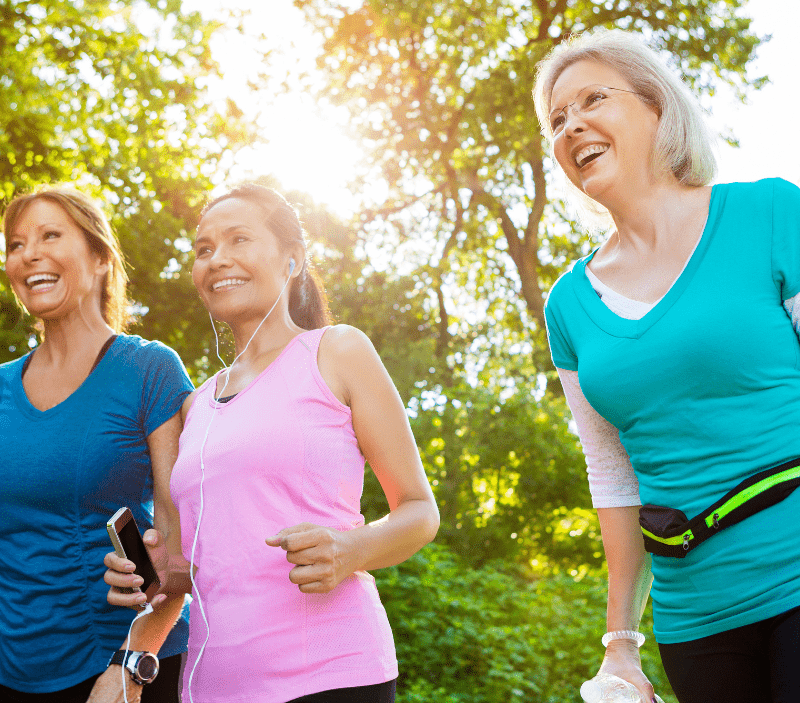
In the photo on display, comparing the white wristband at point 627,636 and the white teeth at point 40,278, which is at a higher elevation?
the white teeth at point 40,278

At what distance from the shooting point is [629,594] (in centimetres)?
197

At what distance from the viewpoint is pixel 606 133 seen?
200 cm

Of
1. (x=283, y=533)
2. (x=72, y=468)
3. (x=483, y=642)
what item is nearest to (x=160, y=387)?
(x=72, y=468)

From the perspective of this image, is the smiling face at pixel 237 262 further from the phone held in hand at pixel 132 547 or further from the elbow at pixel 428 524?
the elbow at pixel 428 524

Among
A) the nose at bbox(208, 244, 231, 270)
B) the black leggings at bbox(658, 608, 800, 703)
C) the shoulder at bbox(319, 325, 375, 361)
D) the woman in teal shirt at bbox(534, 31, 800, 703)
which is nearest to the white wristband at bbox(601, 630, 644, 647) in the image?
the woman in teal shirt at bbox(534, 31, 800, 703)

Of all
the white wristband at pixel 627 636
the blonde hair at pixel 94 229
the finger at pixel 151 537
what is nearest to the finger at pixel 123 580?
the finger at pixel 151 537

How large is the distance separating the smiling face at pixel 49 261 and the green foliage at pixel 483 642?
12.1ft

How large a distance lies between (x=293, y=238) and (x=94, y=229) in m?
0.68

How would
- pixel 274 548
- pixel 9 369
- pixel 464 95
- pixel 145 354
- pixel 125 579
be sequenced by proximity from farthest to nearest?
pixel 464 95 < pixel 9 369 < pixel 145 354 < pixel 125 579 < pixel 274 548

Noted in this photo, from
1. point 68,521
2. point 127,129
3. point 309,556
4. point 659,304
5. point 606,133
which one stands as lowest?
point 309,556

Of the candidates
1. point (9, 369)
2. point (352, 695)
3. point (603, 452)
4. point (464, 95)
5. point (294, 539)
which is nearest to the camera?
point (294, 539)

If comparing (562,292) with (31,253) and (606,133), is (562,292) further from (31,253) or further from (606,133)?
(31,253)

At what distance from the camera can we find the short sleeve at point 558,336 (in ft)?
6.87

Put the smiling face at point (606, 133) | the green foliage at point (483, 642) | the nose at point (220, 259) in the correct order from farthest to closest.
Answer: the green foliage at point (483, 642), the nose at point (220, 259), the smiling face at point (606, 133)
